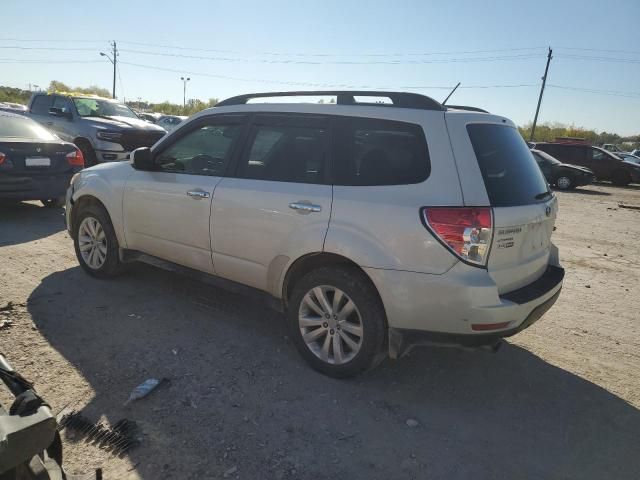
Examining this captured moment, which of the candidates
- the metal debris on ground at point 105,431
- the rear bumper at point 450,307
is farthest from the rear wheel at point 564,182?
the metal debris on ground at point 105,431

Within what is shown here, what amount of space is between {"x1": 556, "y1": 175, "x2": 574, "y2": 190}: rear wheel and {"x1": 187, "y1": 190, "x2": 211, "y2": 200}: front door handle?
17972 millimetres

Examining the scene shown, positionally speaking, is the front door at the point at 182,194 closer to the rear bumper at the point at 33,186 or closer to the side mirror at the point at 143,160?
the side mirror at the point at 143,160

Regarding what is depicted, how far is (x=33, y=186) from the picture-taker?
7.30 meters

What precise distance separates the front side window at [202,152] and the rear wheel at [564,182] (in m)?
17.7

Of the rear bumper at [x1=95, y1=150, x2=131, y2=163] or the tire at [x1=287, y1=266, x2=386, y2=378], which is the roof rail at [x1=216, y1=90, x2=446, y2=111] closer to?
the tire at [x1=287, y1=266, x2=386, y2=378]

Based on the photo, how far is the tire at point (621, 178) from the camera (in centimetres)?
2188

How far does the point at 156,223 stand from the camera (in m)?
4.36

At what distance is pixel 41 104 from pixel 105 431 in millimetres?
12359

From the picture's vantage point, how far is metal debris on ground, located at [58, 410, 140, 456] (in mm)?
2566

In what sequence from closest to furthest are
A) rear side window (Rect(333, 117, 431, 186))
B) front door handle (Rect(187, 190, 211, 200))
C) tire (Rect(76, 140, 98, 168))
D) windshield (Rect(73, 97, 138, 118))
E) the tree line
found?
rear side window (Rect(333, 117, 431, 186)) < front door handle (Rect(187, 190, 211, 200)) < tire (Rect(76, 140, 98, 168)) < windshield (Rect(73, 97, 138, 118)) < the tree line

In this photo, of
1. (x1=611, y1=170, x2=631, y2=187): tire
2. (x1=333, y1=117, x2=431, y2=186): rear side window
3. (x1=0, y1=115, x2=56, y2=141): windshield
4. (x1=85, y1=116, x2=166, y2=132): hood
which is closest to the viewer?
(x1=333, y1=117, x2=431, y2=186): rear side window

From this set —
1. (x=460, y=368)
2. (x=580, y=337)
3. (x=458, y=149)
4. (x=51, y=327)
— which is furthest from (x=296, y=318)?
(x=580, y=337)

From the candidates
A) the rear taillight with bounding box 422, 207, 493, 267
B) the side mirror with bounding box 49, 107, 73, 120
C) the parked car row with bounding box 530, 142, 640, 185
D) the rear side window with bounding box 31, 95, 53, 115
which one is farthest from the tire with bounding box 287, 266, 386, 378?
the parked car row with bounding box 530, 142, 640, 185

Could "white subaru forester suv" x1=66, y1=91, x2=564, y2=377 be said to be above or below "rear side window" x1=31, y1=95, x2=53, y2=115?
below
